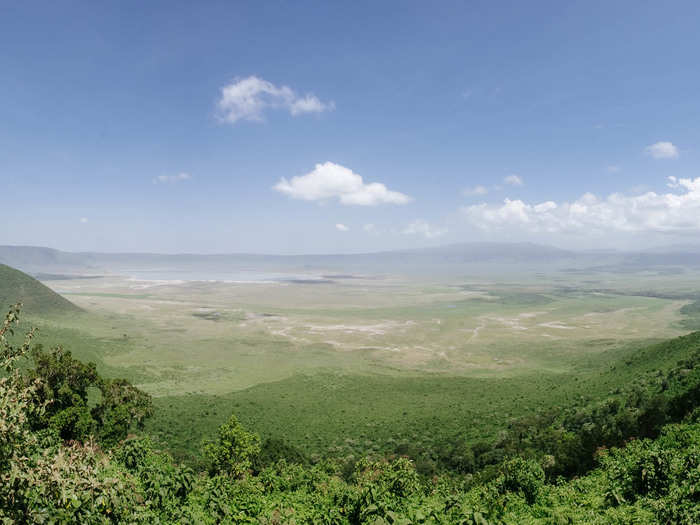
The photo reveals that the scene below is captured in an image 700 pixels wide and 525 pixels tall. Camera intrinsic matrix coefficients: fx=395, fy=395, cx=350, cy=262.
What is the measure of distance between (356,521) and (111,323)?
105m

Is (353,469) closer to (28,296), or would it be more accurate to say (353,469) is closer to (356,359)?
(356,359)

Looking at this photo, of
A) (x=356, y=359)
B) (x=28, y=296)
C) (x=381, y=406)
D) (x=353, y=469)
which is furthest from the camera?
(x=28, y=296)

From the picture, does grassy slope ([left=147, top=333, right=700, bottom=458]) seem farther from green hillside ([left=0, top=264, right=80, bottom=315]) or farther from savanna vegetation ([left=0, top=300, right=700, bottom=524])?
green hillside ([left=0, top=264, right=80, bottom=315])

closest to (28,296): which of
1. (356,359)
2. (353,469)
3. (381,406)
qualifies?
(356,359)

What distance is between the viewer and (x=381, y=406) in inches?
1887

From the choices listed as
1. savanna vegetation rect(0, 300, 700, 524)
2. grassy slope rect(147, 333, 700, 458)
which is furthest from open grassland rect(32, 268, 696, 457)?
savanna vegetation rect(0, 300, 700, 524)

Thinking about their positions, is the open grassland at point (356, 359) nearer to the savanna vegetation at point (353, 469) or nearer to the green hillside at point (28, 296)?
the savanna vegetation at point (353, 469)

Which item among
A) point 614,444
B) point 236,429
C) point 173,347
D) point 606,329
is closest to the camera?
point 614,444

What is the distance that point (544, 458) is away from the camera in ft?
79.7

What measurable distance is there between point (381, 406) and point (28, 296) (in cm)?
10214

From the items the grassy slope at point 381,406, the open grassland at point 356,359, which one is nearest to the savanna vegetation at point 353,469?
the grassy slope at point 381,406

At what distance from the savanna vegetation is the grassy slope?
87.8 inches

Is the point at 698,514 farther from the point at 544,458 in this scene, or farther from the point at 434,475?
the point at 434,475

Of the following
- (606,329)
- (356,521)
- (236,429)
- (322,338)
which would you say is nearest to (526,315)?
(606,329)
